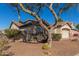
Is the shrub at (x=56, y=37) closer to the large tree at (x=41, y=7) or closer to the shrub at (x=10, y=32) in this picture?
the large tree at (x=41, y=7)

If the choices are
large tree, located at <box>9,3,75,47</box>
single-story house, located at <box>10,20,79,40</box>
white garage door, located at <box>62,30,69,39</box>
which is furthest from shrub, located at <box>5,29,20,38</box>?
white garage door, located at <box>62,30,69,39</box>

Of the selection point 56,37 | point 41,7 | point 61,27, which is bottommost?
point 56,37

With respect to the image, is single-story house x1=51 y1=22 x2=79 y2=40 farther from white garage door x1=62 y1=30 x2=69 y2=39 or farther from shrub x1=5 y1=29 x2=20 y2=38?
shrub x1=5 y1=29 x2=20 y2=38

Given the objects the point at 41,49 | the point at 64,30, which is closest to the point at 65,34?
the point at 64,30

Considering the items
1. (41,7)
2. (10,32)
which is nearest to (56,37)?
(41,7)

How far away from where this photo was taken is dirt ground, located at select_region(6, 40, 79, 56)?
431cm

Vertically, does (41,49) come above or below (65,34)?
below

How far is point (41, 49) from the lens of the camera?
4.34 metres

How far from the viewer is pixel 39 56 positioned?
4305 mm

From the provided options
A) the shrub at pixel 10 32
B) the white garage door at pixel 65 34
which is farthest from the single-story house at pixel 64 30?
the shrub at pixel 10 32

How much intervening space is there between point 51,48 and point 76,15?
433 millimetres

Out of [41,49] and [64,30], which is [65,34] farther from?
[41,49]

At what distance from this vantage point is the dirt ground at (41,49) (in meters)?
4.31

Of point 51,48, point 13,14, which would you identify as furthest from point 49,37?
point 13,14
